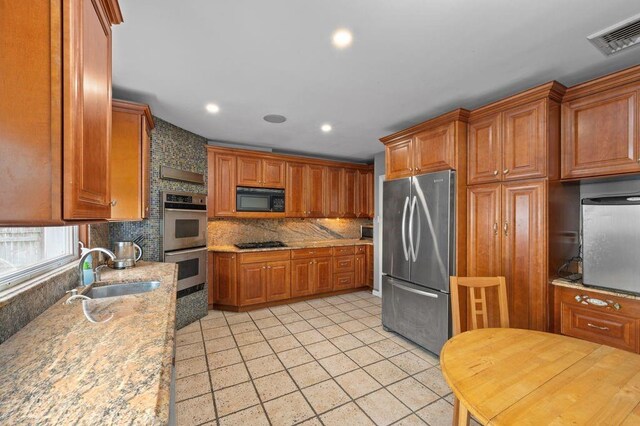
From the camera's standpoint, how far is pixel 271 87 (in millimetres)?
2336

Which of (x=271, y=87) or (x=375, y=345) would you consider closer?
(x=271, y=87)

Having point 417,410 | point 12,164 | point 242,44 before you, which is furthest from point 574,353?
point 242,44

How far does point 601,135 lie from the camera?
2059 millimetres

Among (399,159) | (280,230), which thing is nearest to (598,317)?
(399,159)

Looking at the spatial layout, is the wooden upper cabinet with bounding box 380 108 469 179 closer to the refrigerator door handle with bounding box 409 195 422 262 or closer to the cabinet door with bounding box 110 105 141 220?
the refrigerator door handle with bounding box 409 195 422 262

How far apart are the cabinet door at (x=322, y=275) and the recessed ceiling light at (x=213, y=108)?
2.55 meters

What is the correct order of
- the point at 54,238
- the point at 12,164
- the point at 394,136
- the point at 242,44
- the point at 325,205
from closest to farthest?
1. the point at 12,164
2. the point at 242,44
3. the point at 54,238
4. the point at 394,136
5. the point at 325,205

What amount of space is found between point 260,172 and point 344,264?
2.03 meters

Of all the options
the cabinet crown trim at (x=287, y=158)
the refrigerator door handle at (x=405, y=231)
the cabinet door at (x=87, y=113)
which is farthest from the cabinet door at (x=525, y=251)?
the cabinet crown trim at (x=287, y=158)

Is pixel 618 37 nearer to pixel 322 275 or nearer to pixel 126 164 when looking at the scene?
pixel 126 164

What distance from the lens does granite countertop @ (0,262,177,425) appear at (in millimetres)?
735

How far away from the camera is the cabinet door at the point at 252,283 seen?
381 centimetres

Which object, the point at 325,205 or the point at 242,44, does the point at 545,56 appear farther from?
the point at 325,205

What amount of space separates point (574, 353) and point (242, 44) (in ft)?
7.97
